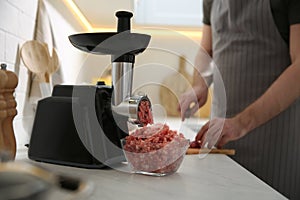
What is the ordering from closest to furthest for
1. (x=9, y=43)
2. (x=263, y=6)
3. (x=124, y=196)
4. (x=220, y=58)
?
(x=124, y=196), (x=9, y=43), (x=263, y=6), (x=220, y=58)

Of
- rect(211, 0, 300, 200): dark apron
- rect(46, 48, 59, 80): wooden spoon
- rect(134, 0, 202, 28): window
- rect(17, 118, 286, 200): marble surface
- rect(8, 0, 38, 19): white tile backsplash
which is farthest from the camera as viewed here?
rect(134, 0, 202, 28): window

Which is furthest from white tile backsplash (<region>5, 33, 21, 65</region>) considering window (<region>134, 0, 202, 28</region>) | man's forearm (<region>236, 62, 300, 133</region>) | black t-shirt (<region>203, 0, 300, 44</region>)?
window (<region>134, 0, 202, 28</region>)

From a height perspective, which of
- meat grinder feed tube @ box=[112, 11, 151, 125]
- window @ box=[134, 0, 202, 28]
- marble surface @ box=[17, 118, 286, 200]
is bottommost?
marble surface @ box=[17, 118, 286, 200]

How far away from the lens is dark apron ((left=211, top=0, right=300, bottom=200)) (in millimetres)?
1113

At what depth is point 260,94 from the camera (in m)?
1.14

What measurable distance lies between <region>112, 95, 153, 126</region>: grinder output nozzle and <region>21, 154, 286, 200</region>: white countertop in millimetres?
90

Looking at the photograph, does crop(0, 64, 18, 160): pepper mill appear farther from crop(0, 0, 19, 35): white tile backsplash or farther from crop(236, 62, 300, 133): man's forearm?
crop(236, 62, 300, 133): man's forearm

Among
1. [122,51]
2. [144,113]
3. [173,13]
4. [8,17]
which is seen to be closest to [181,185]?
[144,113]

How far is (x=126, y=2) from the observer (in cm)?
158

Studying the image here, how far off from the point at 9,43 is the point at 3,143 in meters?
0.44

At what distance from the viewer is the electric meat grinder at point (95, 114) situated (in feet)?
2.14

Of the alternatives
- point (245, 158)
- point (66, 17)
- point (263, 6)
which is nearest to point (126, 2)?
point (66, 17)

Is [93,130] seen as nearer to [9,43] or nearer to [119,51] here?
[119,51]

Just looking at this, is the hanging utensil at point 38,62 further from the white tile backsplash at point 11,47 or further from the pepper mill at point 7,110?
the pepper mill at point 7,110
